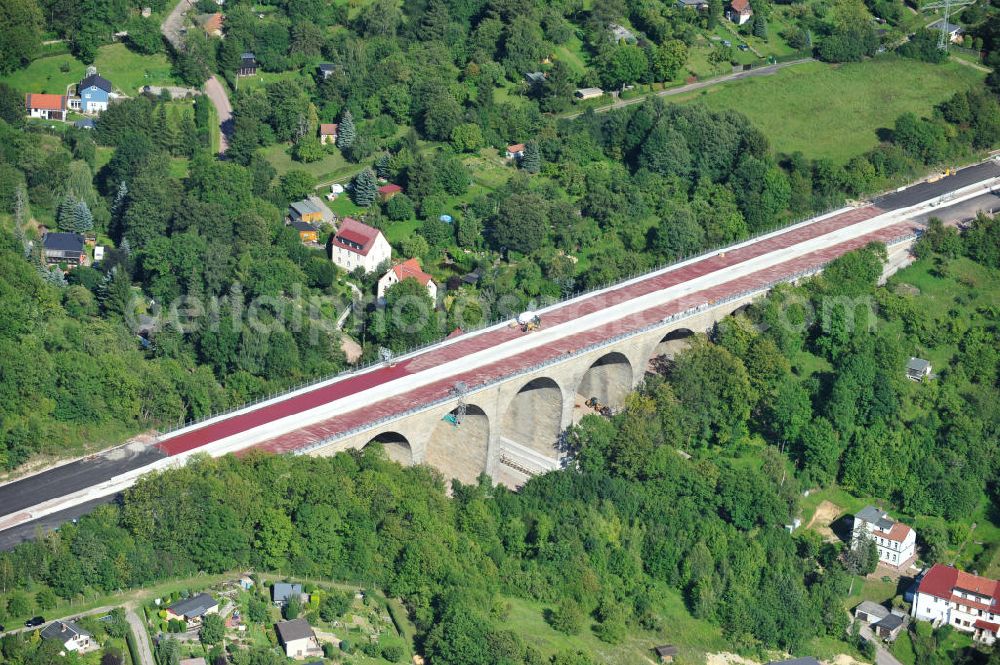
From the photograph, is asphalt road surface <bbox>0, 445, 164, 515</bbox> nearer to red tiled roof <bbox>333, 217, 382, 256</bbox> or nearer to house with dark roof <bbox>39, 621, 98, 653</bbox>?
house with dark roof <bbox>39, 621, 98, 653</bbox>

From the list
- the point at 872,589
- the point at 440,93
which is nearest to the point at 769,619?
the point at 872,589

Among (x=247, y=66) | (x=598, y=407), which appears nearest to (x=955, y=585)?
(x=598, y=407)

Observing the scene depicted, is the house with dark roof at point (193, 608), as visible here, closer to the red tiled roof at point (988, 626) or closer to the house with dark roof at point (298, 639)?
the house with dark roof at point (298, 639)

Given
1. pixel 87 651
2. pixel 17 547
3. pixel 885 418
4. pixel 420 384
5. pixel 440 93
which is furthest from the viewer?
pixel 440 93

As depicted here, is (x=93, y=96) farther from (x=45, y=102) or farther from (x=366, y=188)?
(x=366, y=188)

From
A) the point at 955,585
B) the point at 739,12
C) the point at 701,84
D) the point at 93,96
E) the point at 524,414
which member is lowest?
the point at 955,585

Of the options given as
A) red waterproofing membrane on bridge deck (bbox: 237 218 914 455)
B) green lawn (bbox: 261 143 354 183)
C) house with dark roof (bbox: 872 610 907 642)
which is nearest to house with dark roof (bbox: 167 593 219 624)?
red waterproofing membrane on bridge deck (bbox: 237 218 914 455)

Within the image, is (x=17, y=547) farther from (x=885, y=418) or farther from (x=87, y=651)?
(x=885, y=418)
